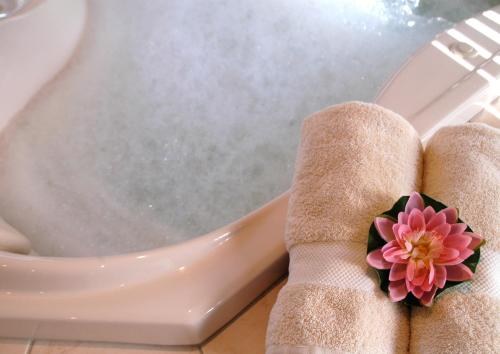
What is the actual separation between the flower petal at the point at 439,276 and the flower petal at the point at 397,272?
0.10 ft

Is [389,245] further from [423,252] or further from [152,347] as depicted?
[152,347]

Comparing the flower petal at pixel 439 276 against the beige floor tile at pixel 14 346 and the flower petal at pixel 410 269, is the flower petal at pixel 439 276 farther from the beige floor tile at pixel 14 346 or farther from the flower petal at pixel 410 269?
the beige floor tile at pixel 14 346

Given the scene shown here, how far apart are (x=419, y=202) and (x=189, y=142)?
72 centimetres

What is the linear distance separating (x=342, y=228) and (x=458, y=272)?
0.13 metres

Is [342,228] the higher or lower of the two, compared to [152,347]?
higher

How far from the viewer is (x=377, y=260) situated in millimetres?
549

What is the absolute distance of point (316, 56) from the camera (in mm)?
1340

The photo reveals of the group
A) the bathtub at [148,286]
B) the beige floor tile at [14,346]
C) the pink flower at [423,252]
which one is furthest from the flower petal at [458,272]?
the beige floor tile at [14,346]

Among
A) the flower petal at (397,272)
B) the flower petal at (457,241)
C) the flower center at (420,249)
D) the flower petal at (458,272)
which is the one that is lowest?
the flower petal at (397,272)

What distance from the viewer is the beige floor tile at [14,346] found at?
67cm

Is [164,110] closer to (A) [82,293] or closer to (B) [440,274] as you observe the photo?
(A) [82,293]

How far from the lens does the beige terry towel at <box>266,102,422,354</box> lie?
0.52 meters

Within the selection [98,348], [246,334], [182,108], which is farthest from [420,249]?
[182,108]

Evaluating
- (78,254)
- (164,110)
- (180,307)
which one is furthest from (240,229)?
(164,110)
